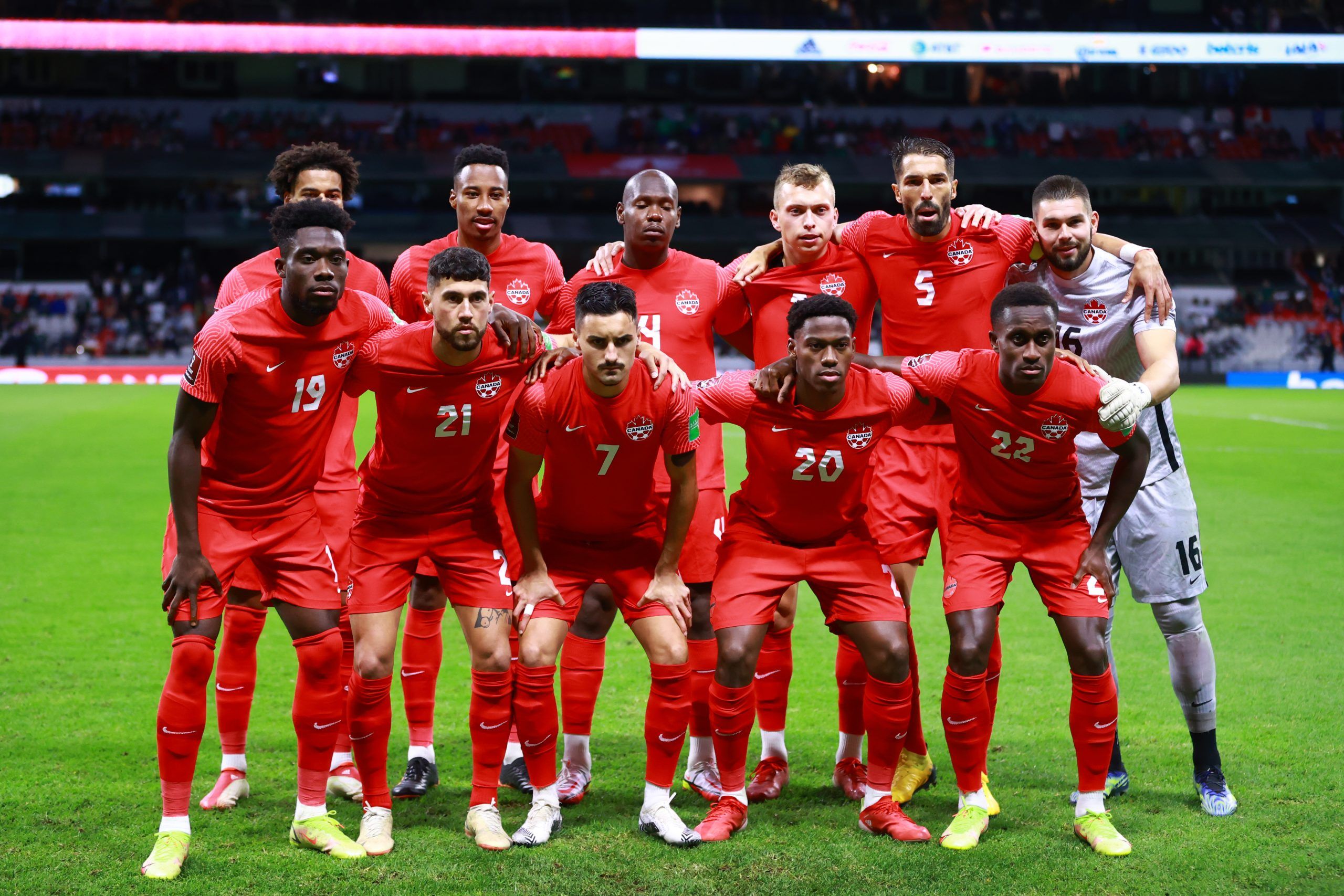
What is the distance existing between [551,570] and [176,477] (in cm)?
155

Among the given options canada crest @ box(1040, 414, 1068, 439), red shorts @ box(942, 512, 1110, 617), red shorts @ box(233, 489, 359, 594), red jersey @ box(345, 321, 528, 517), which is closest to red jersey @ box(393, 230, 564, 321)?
red jersey @ box(345, 321, 528, 517)

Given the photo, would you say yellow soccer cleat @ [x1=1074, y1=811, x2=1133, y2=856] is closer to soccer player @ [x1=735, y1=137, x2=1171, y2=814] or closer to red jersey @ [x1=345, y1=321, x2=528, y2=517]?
soccer player @ [x1=735, y1=137, x2=1171, y2=814]

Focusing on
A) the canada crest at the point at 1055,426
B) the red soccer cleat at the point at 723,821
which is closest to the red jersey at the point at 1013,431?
the canada crest at the point at 1055,426

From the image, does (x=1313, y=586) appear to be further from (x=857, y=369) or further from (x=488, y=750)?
(x=488, y=750)

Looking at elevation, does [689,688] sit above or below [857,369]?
below

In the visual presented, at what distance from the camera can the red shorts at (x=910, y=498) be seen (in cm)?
544

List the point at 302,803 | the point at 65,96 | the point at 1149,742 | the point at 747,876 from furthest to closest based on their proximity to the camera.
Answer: the point at 65,96, the point at 1149,742, the point at 302,803, the point at 747,876

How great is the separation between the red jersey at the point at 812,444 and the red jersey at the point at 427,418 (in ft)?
3.00

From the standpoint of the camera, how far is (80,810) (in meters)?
4.98


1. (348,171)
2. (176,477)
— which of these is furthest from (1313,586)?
(176,477)

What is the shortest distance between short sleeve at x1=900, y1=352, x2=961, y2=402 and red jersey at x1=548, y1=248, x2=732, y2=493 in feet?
3.40

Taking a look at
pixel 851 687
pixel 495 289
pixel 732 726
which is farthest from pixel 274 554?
pixel 851 687

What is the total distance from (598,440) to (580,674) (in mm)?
1038

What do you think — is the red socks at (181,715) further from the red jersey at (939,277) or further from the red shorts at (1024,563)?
the red jersey at (939,277)
